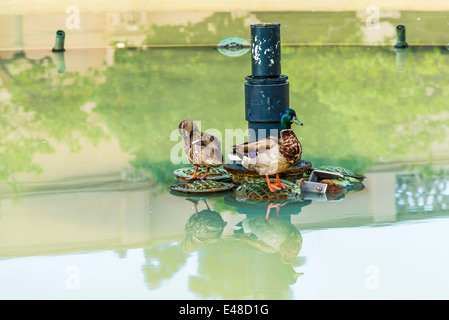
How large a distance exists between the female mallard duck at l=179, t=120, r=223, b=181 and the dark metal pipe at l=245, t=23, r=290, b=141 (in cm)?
54

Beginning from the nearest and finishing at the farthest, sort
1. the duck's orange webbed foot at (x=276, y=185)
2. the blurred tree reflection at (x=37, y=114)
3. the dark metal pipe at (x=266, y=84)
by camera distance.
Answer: the duck's orange webbed foot at (x=276, y=185)
the dark metal pipe at (x=266, y=84)
the blurred tree reflection at (x=37, y=114)

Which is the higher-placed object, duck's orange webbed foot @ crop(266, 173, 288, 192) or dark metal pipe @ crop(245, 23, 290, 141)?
dark metal pipe @ crop(245, 23, 290, 141)

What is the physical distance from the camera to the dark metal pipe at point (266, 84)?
9.48 meters

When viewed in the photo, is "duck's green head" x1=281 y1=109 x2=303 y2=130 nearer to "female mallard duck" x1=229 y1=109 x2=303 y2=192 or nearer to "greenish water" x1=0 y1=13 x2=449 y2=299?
"female mallard duck" x1=229 y1=109 x2=303 y2=192

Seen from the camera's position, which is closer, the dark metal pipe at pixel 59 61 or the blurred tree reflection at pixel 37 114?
the blurred tree reflection at pixel 37 114

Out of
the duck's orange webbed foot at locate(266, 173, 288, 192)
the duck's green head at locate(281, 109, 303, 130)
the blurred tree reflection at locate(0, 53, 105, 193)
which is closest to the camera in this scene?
the duck's orange webbed foot at locate(266, 173, 288, 192)

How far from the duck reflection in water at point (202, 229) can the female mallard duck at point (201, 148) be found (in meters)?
0.66

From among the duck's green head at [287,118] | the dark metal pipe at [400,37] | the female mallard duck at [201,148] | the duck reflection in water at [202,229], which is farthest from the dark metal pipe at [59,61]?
the duck reflection in water at [202,229]

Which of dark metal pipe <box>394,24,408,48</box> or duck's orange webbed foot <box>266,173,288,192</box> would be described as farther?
dark metal pipe <box>394,24,408,48</box>

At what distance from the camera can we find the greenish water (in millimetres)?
6590

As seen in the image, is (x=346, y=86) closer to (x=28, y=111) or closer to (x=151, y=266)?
(x=28, y=111)

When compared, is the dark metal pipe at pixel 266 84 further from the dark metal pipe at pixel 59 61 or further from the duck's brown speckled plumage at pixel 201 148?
the dark metal pipe at pixel 59 61

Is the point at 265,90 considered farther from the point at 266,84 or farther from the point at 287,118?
the point at 287,118

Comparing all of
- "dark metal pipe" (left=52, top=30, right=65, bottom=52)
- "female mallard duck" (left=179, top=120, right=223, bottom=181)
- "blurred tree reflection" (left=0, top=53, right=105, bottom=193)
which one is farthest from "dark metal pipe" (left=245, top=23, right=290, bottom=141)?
"dark metal pipe" (left=52, top=30, right=65, bottom=52)
